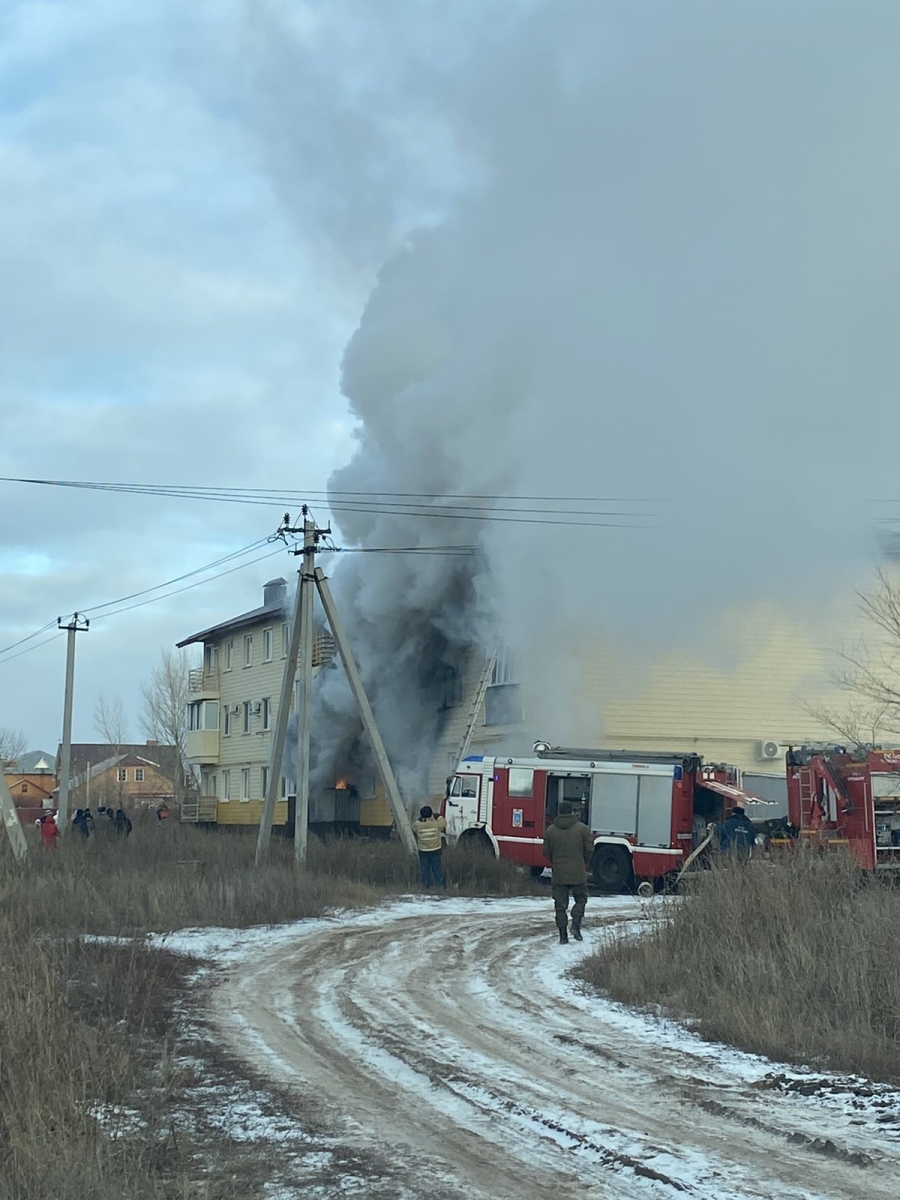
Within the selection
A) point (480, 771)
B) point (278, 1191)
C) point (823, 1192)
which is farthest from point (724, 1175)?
point (480, 771)

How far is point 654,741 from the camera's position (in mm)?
32781

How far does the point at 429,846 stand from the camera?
20.3 metres

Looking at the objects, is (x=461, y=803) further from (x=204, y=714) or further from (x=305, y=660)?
(x=204, y=714)

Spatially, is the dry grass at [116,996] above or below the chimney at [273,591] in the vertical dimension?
below

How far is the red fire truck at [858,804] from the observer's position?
18250mm

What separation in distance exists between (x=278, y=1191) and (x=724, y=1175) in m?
2.00

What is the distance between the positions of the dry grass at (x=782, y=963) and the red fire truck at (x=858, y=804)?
642 centimetres

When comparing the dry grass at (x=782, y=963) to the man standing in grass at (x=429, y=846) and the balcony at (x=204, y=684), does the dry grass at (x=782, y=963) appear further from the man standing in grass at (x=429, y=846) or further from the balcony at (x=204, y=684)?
the balcony at (x=204, y=684)

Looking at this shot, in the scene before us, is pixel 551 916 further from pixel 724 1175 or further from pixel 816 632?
pixel 816 632

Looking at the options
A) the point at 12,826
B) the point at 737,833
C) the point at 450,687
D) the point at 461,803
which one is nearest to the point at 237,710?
the point at 450,687

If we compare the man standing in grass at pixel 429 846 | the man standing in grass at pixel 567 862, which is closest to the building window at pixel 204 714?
the man standing in grass at pixel 429 846

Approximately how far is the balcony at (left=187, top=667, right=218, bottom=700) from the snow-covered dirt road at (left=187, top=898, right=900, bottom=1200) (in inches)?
1653

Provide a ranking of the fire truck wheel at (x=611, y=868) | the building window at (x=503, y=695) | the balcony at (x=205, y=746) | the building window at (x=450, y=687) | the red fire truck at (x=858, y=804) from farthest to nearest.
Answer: the balcony at (x=205, y=746), the building window at (x=450, y=687), the building window at (x=503, y=695), the fire truck wheel at (x=611, y=868), the red fire truck at (x=858, y=804)

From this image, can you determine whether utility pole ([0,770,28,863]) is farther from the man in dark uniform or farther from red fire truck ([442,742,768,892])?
the man in dark uniform
